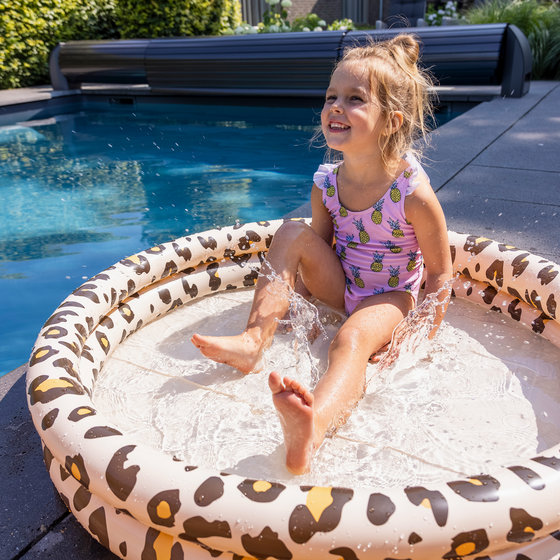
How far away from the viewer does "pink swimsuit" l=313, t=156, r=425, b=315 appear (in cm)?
199

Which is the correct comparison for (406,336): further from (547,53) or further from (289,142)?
(547,53)

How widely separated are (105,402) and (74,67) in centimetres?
947

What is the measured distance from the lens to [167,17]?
1104 cm

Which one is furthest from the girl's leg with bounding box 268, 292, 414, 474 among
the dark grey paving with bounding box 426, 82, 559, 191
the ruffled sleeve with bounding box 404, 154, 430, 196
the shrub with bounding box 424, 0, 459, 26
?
the shrub with bounding box 424, 0, 459, 26

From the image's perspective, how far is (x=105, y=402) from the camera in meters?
1.83

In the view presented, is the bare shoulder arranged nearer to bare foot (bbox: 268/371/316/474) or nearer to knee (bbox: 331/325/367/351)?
knee (bbox: 331/325/367/351)

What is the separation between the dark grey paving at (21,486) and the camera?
54.2 inches

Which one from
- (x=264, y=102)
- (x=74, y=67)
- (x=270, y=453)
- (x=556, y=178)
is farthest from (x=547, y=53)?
(x=270, y=453)

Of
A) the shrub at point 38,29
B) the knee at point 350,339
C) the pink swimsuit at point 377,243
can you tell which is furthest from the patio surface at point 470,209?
the shrub at point 38,29

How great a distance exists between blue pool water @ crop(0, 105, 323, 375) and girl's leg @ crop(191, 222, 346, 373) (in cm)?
156

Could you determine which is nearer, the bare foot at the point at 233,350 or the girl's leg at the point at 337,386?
the girl's leg at the point at 337,386

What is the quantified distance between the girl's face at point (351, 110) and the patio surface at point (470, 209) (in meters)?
1.40

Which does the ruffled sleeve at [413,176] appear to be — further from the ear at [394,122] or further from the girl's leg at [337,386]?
the girl's leg at [337,386]

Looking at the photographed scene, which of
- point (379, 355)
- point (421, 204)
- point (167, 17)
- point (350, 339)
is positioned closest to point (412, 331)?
point (379, 355)
